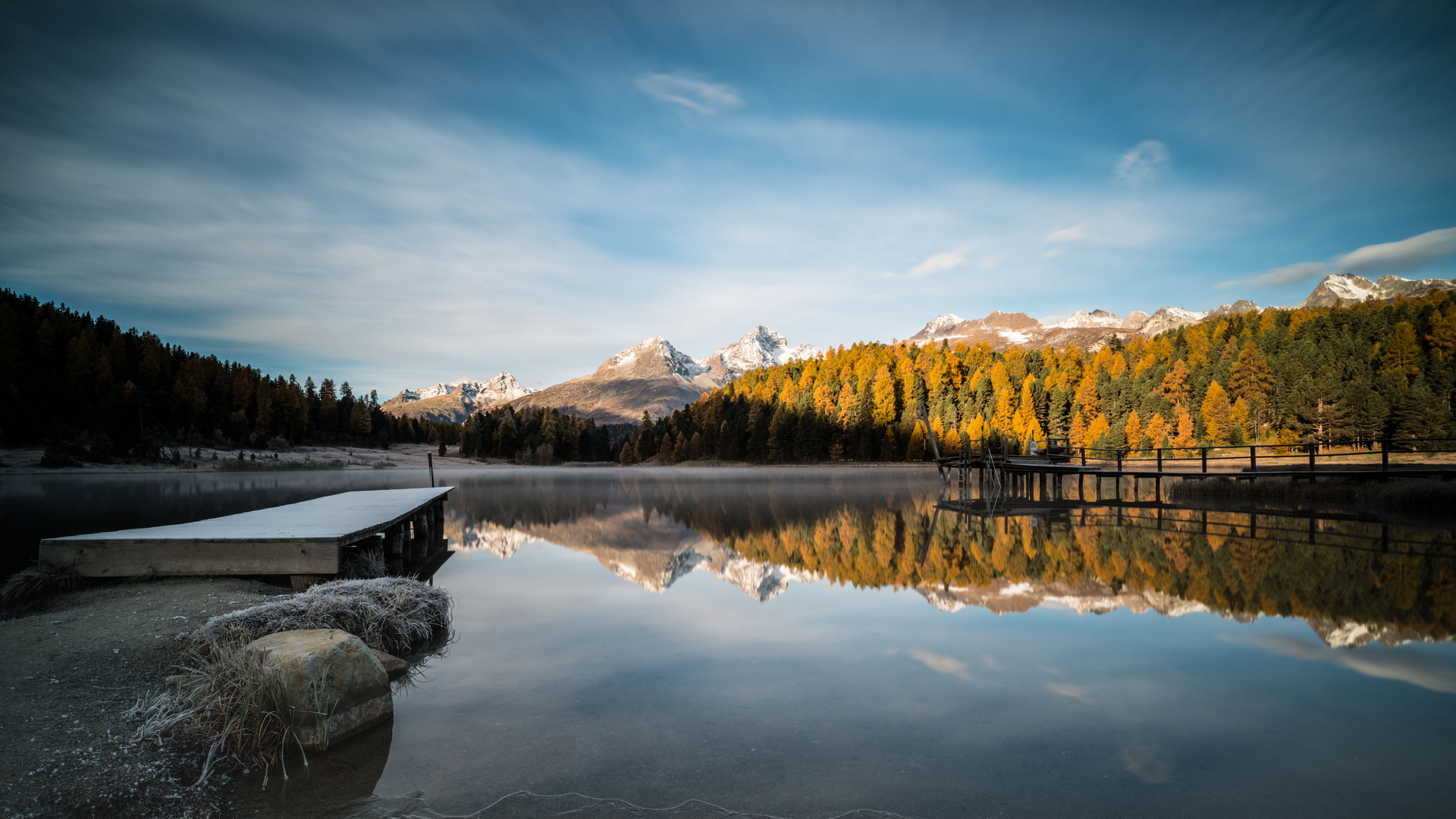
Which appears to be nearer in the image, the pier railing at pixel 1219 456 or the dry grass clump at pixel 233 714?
the dry grass clump at pixel 233 714

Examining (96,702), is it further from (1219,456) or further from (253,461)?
(253,461)

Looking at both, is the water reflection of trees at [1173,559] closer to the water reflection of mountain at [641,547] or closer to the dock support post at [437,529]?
the water reflection of mountain at [641,547]

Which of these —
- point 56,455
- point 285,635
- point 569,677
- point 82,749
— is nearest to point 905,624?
point 569,677

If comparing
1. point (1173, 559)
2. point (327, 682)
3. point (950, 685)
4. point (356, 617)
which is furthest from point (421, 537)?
point (1173, 559)

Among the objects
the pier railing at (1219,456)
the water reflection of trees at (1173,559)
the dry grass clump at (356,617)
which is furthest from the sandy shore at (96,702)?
the pier railing at (1219,456)

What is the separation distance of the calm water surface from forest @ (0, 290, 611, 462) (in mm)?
72214

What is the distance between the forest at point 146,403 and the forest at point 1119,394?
3377 cm

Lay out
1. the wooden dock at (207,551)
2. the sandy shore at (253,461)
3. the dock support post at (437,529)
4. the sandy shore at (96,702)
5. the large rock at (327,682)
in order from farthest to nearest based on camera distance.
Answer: the sandy shore at (253,461)
the dock support post at (437,529)
the wooden dock at (207,551)
the large rock at (327,682)
the sandy shore at (96,702)

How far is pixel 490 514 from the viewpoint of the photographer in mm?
25328

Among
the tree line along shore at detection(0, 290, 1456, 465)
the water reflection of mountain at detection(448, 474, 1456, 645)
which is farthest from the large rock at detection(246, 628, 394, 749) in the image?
the tree line along shore at detection(0, 290, 1456, 465)

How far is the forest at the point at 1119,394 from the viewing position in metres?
64.2

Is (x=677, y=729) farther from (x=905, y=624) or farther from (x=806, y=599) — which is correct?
(x=806, y=599)

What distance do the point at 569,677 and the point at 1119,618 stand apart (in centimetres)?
685

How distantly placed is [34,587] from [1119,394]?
9159 centimetres
